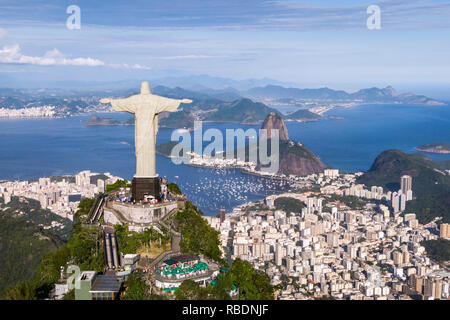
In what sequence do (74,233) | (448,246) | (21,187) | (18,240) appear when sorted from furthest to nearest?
(21,187) < (448,246) < (18,240) < (74,233)

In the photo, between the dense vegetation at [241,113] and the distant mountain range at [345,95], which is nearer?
the dense vegetation at [241,113]

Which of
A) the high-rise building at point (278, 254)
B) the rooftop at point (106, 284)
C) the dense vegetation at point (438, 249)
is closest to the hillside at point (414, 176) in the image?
the dense vegetation at point (438, 249)

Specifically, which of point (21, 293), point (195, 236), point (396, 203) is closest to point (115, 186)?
point (195, 236)

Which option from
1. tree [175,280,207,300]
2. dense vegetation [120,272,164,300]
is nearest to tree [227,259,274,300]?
tree [175,280,207,300]

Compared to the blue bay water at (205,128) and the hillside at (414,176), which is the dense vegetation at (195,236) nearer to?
the blue bay water at (205,128)

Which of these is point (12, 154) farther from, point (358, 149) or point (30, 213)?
point (358, 149)

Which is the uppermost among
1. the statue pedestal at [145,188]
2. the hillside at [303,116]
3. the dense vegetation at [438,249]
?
the statue pedestal at [145,188]
